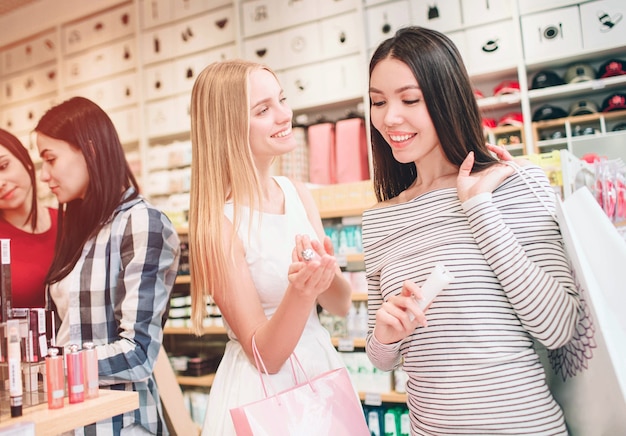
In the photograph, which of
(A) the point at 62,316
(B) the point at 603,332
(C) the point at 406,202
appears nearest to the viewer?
(B) the point at 603,332

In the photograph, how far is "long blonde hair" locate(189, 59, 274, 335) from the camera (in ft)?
4.72

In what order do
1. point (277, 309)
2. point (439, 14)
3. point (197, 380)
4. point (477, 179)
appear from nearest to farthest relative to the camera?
point (477, 179) → point (277, 309) → point (197, 380) → point (439, 14)

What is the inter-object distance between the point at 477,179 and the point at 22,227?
1443 mm

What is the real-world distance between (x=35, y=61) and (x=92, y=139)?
516 cm

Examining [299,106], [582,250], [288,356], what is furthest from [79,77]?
[582,250]

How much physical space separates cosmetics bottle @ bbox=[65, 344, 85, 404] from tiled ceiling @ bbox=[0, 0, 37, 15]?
20.1 feet

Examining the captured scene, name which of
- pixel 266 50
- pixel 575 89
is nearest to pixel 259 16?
pixel 266 50

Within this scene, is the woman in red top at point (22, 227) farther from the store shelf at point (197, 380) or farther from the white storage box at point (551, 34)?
the white storage box at point (551, 34)

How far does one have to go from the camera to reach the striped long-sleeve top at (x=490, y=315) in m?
1.06

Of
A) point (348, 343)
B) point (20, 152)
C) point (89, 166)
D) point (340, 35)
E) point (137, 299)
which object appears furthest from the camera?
point (340, 35)

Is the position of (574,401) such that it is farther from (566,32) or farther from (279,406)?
(566,32)

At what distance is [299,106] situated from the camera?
14.5ft

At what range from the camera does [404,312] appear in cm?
108

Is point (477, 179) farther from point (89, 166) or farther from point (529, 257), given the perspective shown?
point (89, 166)
